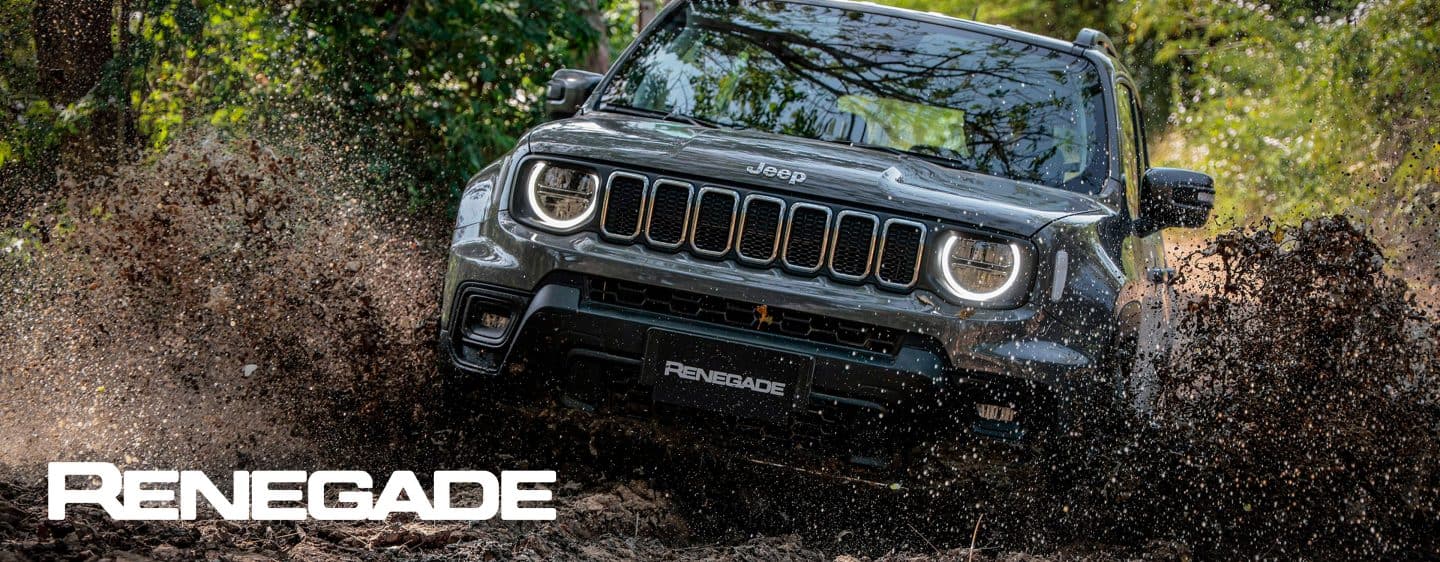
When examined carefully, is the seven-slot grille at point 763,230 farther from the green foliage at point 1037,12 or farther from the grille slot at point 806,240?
the green foliage at point 1037,12

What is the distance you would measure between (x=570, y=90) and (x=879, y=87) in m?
1.31

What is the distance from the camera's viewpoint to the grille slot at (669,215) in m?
4.99

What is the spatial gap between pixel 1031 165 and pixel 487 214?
6.39 feet

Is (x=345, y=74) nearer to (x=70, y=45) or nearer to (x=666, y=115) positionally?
(x=70, y=45)

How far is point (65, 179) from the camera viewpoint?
25.9ft

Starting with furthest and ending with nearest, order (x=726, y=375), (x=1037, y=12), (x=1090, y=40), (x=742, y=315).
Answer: (x=1037, y=12) < (x=1090, y=40) < (x=742, y=315) < (x=726, y=375)

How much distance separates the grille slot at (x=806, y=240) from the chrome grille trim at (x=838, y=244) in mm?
30

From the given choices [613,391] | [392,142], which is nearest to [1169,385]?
[613,391]

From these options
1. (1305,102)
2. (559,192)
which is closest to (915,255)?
(559,192)

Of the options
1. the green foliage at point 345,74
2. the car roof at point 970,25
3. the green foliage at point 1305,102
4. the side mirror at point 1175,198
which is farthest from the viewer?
the green foliage at point 1305,102

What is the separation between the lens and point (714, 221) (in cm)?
498

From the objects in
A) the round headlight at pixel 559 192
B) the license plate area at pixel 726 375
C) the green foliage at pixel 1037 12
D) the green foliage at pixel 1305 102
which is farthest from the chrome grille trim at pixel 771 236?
the green foliage at pixel 1037 12

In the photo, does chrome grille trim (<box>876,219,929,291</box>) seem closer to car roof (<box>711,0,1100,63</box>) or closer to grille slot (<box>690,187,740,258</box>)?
grille slot (<box>690,187,740,258</box>)

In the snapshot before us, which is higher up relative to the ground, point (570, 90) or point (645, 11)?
point (570, 90)
